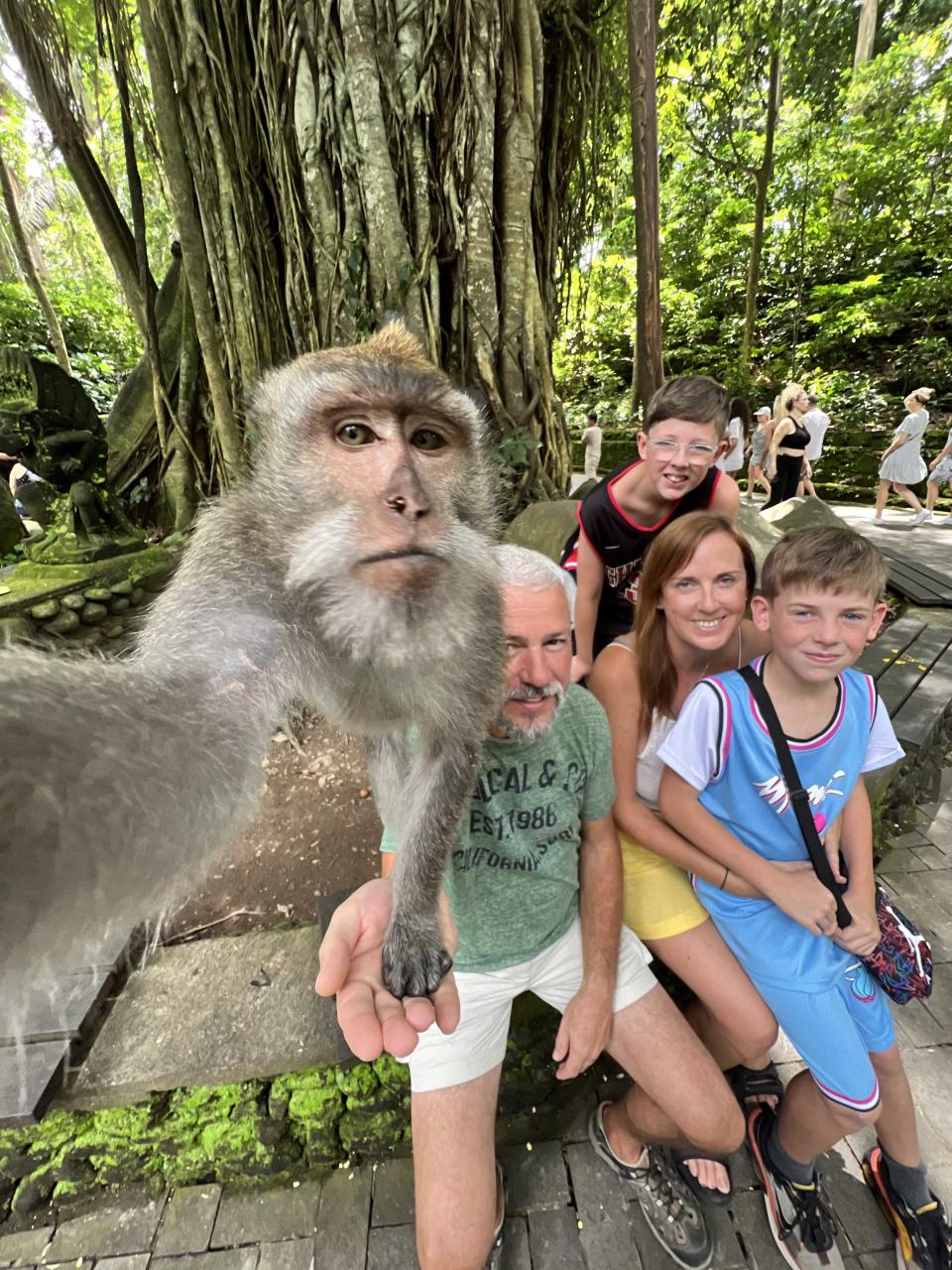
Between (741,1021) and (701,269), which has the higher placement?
(701,269)

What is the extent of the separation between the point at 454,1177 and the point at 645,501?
6.69ft

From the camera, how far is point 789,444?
829 centimetres

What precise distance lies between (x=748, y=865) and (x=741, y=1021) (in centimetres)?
47

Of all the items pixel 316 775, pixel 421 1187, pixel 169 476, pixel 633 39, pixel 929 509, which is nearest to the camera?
pixel 421 1187

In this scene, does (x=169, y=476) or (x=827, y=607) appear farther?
(x=169, y=476)

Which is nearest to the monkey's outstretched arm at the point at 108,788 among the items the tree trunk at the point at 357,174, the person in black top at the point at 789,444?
the tree trunk at the point at 357,174

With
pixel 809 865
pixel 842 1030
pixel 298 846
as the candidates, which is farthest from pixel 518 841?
pixel 298 846

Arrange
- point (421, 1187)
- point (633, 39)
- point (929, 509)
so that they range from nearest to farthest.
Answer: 1. point (421, 1187)
2. point (633, 39)
3. point (929, 509)

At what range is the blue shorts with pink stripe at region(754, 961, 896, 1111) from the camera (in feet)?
4.88

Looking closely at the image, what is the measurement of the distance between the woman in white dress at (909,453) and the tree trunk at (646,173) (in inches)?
206

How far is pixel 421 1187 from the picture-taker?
4.91 feet

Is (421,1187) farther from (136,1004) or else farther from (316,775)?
(316,775)

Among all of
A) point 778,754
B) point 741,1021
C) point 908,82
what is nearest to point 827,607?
point 778,754

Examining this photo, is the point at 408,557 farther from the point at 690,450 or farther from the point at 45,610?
the point at 45,610
